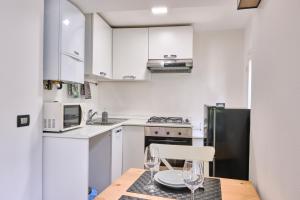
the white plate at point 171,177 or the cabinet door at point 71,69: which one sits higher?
the cabinet door at point 71,69

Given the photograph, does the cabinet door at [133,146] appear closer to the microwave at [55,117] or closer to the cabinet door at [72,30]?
the microwave at [55,117]

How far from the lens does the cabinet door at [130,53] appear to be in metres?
3.27

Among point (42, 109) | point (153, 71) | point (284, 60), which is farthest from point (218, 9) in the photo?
point (42, 109)

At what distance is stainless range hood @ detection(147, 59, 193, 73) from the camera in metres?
3.14

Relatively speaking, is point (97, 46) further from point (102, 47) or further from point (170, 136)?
point (170, 136)

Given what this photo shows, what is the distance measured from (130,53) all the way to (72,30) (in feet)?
3.92

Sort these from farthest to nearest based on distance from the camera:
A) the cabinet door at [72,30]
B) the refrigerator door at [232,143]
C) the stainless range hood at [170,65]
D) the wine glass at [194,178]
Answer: the stainless range hood at [170,65], the cabinet door at [72,30], the refrigerator door at [232,143], the wine glass at [194,178]

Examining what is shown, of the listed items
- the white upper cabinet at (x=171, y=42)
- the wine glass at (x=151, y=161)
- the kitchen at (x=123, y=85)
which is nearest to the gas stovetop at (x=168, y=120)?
the kitchen at (x=123, y=85)

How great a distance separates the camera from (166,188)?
1087mm

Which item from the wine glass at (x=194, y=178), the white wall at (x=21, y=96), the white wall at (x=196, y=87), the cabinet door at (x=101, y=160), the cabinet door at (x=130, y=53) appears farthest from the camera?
the white wall at (x=196, y=87)

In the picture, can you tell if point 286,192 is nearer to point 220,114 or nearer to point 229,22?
point 220,114

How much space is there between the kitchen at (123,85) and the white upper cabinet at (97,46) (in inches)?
0.5

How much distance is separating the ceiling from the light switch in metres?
1.25

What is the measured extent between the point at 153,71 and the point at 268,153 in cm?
266
